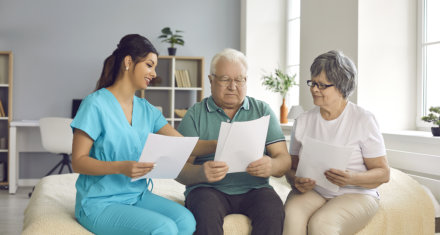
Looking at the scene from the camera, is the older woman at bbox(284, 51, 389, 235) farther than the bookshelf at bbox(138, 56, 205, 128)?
No

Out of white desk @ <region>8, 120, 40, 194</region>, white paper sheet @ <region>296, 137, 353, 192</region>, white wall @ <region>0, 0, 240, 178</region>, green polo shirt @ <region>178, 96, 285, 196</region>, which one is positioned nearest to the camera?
white paper sheet @ <region>296, 137, 353, 192</region>

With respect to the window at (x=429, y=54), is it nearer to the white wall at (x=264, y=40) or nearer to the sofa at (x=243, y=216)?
the sofa at (x=243, y=216)

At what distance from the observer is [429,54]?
3240mm

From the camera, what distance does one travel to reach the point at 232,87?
1.93m

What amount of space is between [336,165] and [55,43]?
14.1ft

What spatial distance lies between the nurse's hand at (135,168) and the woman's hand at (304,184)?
633 millimetres

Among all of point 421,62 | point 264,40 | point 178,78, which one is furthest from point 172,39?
point 421,62

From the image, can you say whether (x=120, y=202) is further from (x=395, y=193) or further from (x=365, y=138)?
(x=395, y=193)

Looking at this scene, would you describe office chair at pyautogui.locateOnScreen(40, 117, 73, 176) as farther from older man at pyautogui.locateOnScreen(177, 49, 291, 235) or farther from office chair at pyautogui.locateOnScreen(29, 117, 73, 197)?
older man at pyautogui.locateOnScreen(177, 49, 291, 235)

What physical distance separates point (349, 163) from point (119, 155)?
0.92 metres

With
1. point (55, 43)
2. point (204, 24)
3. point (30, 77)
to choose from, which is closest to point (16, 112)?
point (30, 77)

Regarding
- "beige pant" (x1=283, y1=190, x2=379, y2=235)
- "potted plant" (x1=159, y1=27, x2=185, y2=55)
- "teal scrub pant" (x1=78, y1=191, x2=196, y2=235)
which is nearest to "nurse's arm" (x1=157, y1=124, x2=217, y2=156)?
"teal scrub pant" (x1=78, y1=191, x2=196, y2=235)

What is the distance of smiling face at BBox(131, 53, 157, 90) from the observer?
1.72 metres

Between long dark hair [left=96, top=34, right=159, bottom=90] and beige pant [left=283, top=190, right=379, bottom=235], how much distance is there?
2.72 feet
